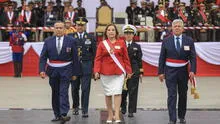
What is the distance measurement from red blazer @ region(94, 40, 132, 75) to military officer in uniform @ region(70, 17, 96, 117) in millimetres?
1006

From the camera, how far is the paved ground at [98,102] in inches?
434

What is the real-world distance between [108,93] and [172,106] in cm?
113

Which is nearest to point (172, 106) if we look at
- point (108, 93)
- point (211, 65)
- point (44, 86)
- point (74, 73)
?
point (108, 93)

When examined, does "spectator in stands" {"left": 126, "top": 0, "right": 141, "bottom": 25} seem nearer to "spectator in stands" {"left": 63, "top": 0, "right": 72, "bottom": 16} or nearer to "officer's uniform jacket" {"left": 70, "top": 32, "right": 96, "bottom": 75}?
"spectator in stands" {"left": 63, "top": 0, "right": 72, "bottom": 16}

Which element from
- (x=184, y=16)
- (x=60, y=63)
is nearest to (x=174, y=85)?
(x=60, y=63)

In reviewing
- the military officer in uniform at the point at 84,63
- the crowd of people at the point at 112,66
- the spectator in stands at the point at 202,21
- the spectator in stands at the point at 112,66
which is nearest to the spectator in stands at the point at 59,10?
the spectator in stands at the point at 202,21

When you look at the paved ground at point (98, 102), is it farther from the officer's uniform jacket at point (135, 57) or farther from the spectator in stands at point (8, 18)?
the spectator in stands at point (8, 18)

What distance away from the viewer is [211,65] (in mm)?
19016

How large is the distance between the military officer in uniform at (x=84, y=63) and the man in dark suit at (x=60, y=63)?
0.59 meters

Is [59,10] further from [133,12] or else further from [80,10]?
[133,12]

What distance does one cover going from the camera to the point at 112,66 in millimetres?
10141

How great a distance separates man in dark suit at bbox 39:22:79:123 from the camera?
10.5m

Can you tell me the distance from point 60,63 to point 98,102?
3.15 meters

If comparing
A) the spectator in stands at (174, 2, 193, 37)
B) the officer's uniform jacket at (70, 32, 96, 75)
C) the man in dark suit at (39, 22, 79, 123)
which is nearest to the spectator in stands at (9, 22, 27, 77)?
the spectator in stands at (174, 2, 193, 37)
